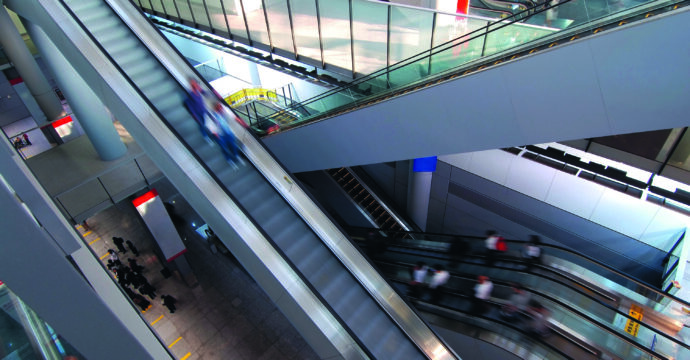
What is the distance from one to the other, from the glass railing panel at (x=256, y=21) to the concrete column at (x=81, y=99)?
4.64 metres

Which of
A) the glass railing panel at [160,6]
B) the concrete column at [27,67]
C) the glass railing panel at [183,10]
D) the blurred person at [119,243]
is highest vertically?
the concrete column at [27,67]

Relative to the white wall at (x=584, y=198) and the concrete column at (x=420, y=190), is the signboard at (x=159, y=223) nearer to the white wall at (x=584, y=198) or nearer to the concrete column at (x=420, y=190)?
the concrete column at (x=420, y=190)

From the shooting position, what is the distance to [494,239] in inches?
363

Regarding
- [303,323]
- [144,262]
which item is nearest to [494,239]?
[303,323]

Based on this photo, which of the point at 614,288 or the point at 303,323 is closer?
the point at 303,323

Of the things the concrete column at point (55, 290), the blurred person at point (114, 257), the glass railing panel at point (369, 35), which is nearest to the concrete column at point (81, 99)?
the blurred person at point (114, 257)

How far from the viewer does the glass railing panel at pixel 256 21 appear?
35.8ft

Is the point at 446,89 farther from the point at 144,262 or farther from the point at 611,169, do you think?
the point at 144,262

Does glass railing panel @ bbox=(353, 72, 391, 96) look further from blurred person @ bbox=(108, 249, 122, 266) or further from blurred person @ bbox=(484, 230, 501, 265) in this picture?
blurred person @ bbox=(108, 249, 122, 266)

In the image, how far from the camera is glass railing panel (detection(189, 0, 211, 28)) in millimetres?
12203

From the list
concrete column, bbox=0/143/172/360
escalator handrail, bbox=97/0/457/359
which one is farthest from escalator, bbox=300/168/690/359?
concrete column, bbox=0/143/172/360

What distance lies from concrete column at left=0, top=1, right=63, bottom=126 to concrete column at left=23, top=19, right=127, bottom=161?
21.3 feet

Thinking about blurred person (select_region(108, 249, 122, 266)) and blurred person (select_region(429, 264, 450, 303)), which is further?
blurred person (select_region(108, 249, 122, 266))

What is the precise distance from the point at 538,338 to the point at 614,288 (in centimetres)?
224
